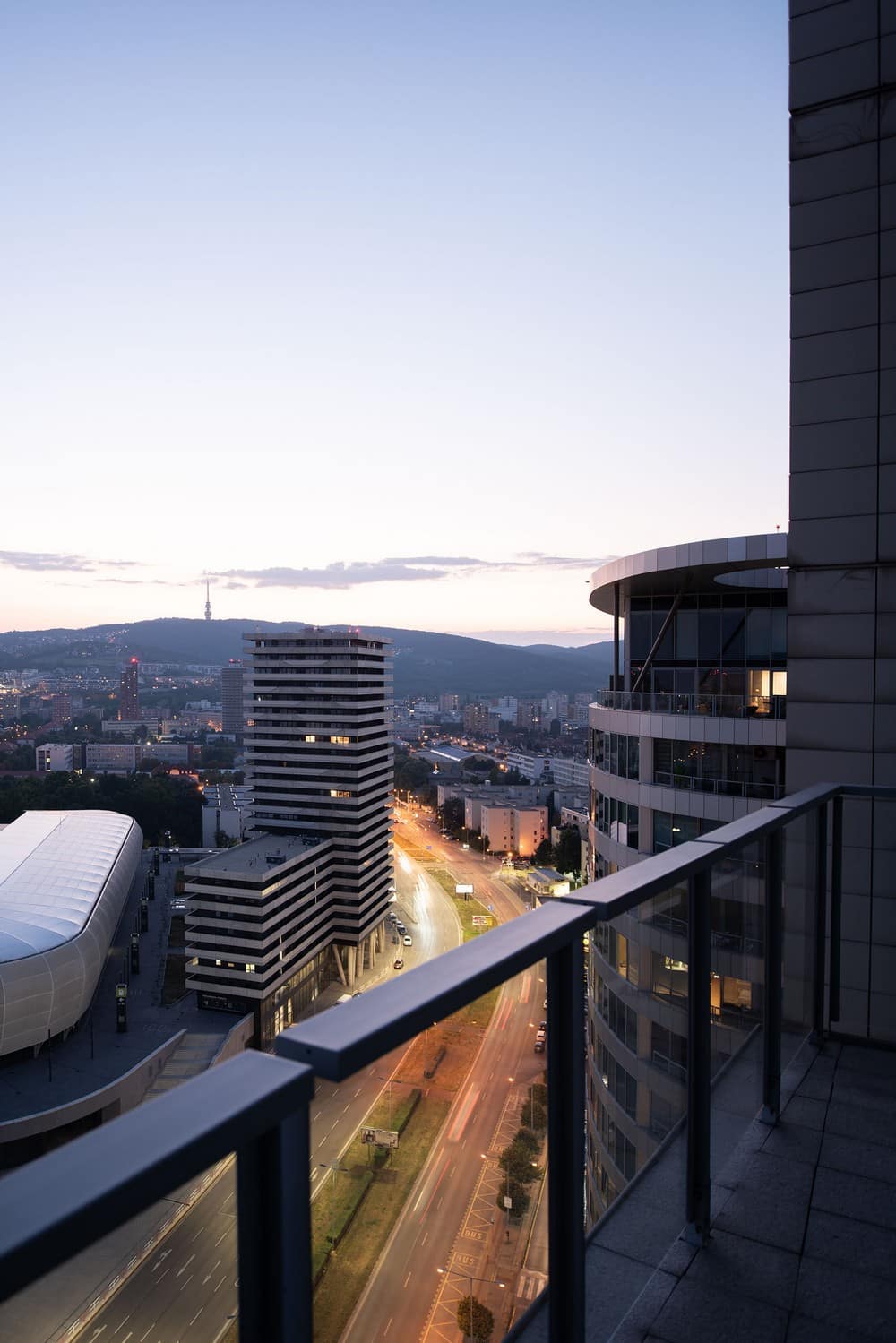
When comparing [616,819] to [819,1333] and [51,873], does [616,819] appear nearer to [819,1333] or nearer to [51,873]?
[819,1333]

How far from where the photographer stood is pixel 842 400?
5.36m

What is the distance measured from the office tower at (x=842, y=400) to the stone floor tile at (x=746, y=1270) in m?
3.13

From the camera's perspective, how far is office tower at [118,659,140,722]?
18435 centimetres

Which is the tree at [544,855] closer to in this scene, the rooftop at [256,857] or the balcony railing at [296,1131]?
the rooftop at [256,857]

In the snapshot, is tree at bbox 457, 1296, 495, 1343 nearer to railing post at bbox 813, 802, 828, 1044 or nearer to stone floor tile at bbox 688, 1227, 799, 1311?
stone floor tile at bbox 688, 1227, 799, 1311

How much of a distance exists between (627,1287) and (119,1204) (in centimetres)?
204

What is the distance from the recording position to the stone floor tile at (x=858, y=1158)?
2.95m

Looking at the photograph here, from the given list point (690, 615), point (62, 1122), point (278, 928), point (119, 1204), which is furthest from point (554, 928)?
point (278, 928)

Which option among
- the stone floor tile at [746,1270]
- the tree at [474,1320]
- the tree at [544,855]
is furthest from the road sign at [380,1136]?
the tree at [544,855]

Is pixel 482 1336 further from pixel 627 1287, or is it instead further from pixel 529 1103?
pixel 627 1287

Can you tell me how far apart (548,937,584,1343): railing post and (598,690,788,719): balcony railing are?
12512mm

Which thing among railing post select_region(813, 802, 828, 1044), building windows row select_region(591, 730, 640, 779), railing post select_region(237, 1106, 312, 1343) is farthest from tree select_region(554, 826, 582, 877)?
railing post select_region(237, 1106, 312, 1343)

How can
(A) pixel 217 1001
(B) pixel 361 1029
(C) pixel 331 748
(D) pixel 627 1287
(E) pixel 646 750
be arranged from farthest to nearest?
(C) pixel 331 748
(A) pixel 217 1001
(E) pixel 646 750
(D) pixel 627 1287
(B) pixel 361 1029

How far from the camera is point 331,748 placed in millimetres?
48125
